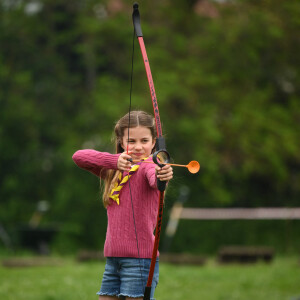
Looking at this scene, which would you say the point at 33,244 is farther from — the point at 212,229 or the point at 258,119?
the point at 258,119

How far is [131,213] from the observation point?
3.44 m

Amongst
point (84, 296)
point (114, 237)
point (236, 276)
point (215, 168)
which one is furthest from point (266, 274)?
point (215, 168)

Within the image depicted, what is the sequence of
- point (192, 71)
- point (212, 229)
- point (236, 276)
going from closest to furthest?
point (236, 276)
point (212, 229)
point (192, 71)

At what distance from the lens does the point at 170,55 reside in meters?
17.6

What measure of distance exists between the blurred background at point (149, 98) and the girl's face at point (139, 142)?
12621mm

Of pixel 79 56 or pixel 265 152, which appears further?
pixel 79 56

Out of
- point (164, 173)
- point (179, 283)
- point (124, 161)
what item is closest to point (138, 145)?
point (124, 161)

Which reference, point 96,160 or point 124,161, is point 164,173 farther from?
point 96,160

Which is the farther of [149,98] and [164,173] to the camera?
[149,98]

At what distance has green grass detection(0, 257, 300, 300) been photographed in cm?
719

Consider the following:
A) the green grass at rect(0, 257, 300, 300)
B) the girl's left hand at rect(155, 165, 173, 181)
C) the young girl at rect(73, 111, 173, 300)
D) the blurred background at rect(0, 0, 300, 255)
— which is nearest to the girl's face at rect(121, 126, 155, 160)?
the young girl at rect(73, 111, 173, 300)

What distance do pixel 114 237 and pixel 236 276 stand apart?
233 inches

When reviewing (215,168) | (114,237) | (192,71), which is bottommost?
(114,237)

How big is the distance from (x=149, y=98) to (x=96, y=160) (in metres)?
13.9
